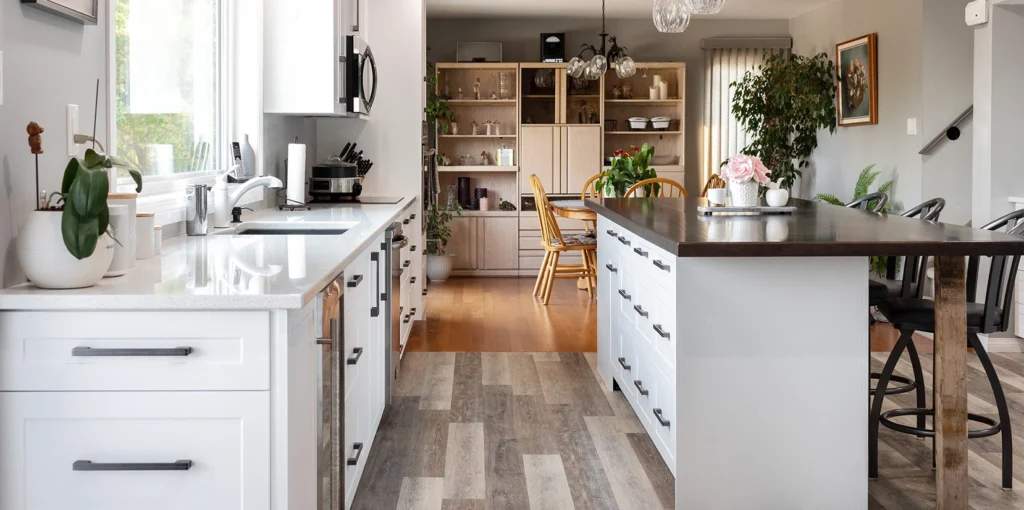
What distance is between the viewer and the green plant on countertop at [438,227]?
7965 mm

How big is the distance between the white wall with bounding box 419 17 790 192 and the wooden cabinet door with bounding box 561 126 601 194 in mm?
831

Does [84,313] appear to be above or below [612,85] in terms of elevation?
below

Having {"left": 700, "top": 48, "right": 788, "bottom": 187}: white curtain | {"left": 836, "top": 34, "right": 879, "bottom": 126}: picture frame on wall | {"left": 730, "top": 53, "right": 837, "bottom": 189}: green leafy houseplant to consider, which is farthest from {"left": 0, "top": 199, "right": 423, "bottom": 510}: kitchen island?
{"left": 700, "top": 48, "right": 788, "bottom": 187}: white curtain

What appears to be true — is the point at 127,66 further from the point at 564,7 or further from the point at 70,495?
the point at 564,7

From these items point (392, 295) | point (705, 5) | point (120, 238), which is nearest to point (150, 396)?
point (120, 238)

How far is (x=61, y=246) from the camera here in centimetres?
180

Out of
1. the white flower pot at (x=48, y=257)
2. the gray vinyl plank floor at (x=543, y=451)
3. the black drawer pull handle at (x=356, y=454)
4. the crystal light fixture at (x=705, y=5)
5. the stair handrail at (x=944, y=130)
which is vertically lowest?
the gray vinyl plank floor at (x=543, y=451)

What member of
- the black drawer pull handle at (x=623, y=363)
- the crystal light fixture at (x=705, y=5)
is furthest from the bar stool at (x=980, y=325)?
the crystal light fixture at (x=705, y=5)

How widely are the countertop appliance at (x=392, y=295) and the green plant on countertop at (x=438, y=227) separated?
3.57 meters

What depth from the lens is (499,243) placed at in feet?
28.6

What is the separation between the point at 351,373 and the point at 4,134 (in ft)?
3.94

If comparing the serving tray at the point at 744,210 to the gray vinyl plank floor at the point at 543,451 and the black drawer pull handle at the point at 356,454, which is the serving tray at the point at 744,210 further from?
the black drawer pull handle at the point at 356,454

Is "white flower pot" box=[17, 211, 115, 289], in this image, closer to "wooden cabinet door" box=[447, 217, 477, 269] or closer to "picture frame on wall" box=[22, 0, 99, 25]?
"picture frame on wall" box=[22, 0, 99, 25]

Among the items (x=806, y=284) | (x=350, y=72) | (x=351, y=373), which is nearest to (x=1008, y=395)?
(x=806, y=284)
